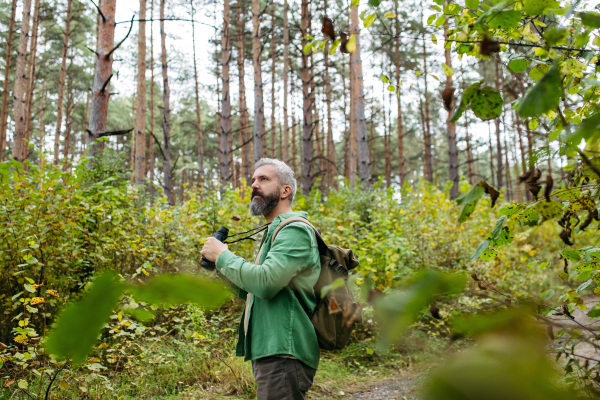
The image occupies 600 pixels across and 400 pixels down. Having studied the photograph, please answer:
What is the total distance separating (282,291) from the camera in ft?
6.34

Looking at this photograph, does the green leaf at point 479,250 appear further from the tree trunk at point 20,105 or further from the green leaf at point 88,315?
the tree trunk at point 20,105

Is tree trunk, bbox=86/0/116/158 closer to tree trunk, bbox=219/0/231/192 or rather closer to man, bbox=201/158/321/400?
man, bbox=201/158/321/400

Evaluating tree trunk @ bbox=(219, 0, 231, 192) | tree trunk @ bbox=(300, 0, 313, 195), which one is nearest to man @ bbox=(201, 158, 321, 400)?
tree trunk @ bbox=(300, 0, 313, 195)

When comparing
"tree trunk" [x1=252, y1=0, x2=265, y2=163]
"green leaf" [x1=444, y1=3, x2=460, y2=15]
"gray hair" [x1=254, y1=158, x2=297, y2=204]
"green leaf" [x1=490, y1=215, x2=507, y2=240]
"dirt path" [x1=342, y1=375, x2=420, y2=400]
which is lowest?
"dirt path" [x1=342, y1=375, x2=420, y2=400]

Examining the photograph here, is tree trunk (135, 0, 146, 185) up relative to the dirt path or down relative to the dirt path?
up

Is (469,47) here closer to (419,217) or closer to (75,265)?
(75,265)

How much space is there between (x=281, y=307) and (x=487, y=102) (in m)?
1.47

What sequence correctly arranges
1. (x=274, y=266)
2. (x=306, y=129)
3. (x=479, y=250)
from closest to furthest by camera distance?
(x=479, y=250)
(x=274, y=266)
(x=306, y=129)

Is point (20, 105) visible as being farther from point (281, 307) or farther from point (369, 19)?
point (369, 19)

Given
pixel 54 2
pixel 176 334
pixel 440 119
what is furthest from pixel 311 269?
pixel 440 119

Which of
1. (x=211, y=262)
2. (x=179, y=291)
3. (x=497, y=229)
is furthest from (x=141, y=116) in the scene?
(x=179, y=291)

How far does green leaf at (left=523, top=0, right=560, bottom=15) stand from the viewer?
877 millimetres

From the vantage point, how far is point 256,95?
1090cm

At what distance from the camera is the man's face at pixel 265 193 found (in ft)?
7.54
